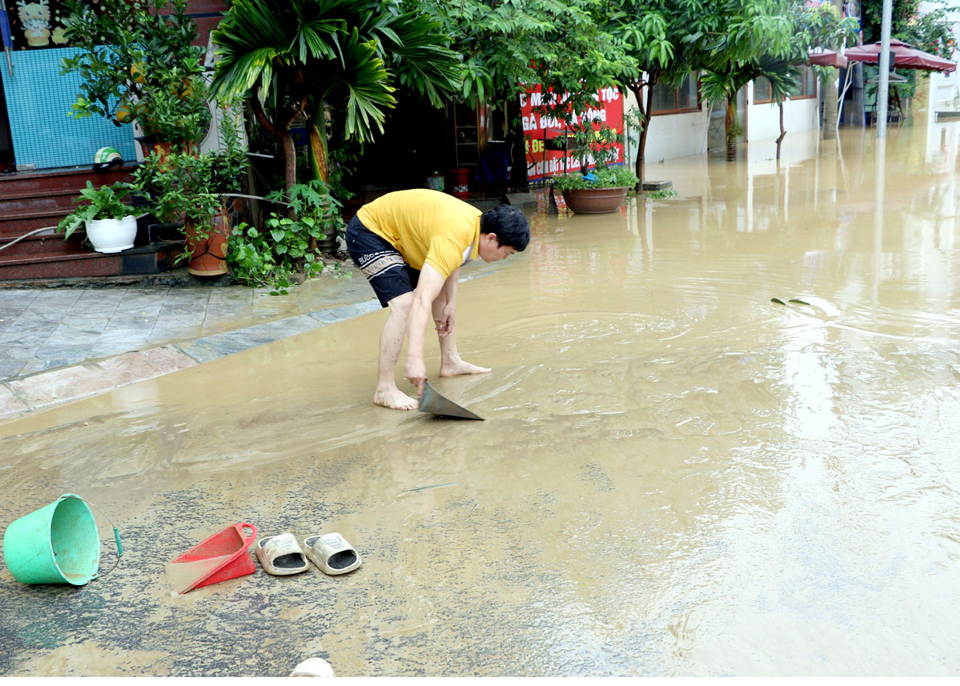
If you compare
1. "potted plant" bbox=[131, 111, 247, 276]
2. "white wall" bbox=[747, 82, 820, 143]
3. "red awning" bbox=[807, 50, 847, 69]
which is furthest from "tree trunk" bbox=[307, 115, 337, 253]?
"white wall" bbox=[747, 82, 820, 143]

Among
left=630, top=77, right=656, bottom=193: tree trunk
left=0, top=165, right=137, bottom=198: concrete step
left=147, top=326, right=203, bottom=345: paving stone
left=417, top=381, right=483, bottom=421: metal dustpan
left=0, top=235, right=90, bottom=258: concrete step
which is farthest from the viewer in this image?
left=630, top=77, right=656, bottom=193: tree trunk

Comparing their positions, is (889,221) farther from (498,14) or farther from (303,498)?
(303,498)

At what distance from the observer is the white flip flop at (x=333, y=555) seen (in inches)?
102

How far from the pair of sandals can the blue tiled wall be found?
6.42 meters

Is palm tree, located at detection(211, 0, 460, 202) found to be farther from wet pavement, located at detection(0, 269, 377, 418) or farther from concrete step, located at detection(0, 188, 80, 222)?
concrete step, located at detection(0, 188, 80, 222)

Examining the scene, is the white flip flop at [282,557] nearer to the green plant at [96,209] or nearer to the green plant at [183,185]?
the green plant at [183,185]

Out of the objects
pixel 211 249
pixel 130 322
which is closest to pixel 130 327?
pixel 130 322

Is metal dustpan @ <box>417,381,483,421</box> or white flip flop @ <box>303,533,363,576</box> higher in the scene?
metal dustpan @ <box>417,381,483,421</box>

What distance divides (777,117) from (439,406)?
22.2 meters

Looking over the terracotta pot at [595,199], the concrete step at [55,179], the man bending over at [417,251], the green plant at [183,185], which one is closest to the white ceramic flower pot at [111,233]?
the green plant at [183,185]

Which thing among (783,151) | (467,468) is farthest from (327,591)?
(783,151)

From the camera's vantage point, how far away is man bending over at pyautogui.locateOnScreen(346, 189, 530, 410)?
3.63m

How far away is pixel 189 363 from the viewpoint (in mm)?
4918

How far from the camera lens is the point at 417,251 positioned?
13.0 ft
